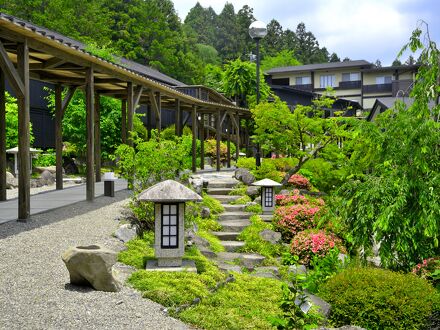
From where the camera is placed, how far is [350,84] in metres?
49.5

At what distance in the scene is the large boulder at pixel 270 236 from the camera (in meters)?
11.3

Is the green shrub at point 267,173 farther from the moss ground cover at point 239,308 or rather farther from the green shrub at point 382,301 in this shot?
the green shrub at point 382,301

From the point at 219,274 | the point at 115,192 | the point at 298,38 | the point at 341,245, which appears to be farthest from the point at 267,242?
the point at 298,38

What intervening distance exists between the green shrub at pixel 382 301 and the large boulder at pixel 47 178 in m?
12.3

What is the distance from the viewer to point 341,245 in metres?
11.1

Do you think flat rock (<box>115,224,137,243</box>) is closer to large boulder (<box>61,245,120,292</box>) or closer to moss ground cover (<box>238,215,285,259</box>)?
large boulder (<box>61,245,120,292</box>)

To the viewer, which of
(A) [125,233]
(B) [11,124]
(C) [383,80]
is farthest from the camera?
(C) [383,80]

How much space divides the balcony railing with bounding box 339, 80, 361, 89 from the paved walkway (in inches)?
1528

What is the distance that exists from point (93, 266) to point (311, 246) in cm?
585

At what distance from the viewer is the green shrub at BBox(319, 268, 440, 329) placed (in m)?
5.75

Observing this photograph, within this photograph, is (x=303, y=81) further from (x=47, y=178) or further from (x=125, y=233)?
(x=125, y=233)

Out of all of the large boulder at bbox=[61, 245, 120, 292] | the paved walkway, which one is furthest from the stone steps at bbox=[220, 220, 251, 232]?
the large boulder at bbox=[61, 245, 120, 292]

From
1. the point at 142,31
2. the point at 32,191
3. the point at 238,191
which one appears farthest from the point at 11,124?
the point at 142,31

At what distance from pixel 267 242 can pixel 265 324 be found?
5.53 metres
